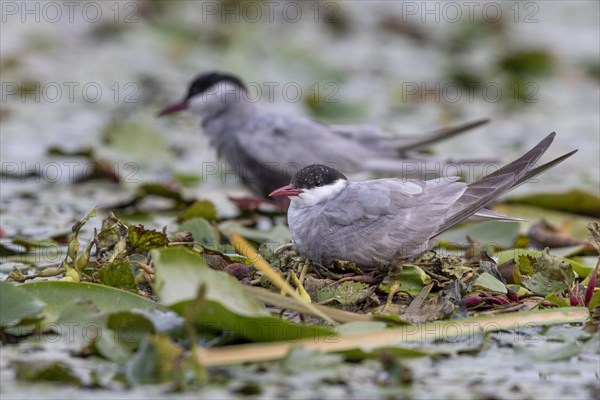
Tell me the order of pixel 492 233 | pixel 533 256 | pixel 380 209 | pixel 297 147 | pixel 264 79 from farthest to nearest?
1. pixel 264 79
2. pixel 297 147
3. pixel 492 233
4. pixel 533 256
5. pixel 380 209

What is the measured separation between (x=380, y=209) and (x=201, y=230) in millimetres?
1284

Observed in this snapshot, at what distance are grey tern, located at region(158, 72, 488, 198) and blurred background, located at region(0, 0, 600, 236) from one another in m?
0.39

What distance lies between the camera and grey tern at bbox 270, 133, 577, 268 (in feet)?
17.4

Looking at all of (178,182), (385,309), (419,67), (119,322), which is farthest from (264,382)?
(419,67)

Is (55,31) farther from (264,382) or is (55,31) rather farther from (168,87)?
(264,382)

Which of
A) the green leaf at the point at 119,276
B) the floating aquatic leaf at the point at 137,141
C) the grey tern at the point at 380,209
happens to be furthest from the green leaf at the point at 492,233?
the floating aquatic leaf at the point at 137,141

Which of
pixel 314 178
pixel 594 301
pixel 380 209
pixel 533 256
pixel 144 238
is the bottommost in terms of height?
pixel 594 301

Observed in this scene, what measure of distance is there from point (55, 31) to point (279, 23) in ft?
9.83

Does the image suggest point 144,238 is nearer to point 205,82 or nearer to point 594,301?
point 594,301

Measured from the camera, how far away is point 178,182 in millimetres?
8312

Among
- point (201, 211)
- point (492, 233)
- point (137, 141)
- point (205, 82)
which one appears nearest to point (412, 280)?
point (492, 233)

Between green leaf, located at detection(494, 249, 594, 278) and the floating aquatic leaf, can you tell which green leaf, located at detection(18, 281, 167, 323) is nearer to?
green leaf, located at detection(494, 249, 594, 278)

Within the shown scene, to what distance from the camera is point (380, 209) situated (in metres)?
5.39

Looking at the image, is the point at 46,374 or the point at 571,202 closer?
the point at 46,374
